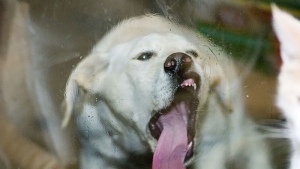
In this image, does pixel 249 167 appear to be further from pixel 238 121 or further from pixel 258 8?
pixel 258 8

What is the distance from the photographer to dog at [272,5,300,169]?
659 millimetres

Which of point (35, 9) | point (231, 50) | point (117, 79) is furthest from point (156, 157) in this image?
point (35, 9)

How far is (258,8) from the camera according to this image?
0.88m

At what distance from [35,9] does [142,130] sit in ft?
1.06

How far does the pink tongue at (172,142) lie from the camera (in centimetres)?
81

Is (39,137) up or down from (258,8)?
down

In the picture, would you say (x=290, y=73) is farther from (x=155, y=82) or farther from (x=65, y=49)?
(x=65, y=49)

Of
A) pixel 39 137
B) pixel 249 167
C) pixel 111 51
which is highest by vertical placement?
pixel 111 51

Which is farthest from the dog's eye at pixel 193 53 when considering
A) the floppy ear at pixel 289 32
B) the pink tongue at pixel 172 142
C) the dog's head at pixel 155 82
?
the floppy ear at pixel 289 32

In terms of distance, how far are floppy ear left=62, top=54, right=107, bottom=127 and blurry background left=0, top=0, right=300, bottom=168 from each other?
2 centimetres

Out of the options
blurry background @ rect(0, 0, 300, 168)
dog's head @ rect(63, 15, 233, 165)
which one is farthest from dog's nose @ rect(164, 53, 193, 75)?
blurry background @ rect(0, 0, 300, 168)

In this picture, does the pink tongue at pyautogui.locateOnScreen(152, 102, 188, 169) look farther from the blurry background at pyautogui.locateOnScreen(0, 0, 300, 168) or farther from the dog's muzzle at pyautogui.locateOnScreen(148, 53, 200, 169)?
the blurry background at pyautogui.locateOnScreen(0, 0, 300, 168)

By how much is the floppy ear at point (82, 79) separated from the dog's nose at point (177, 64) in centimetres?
14

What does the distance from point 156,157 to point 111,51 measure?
23 cm
